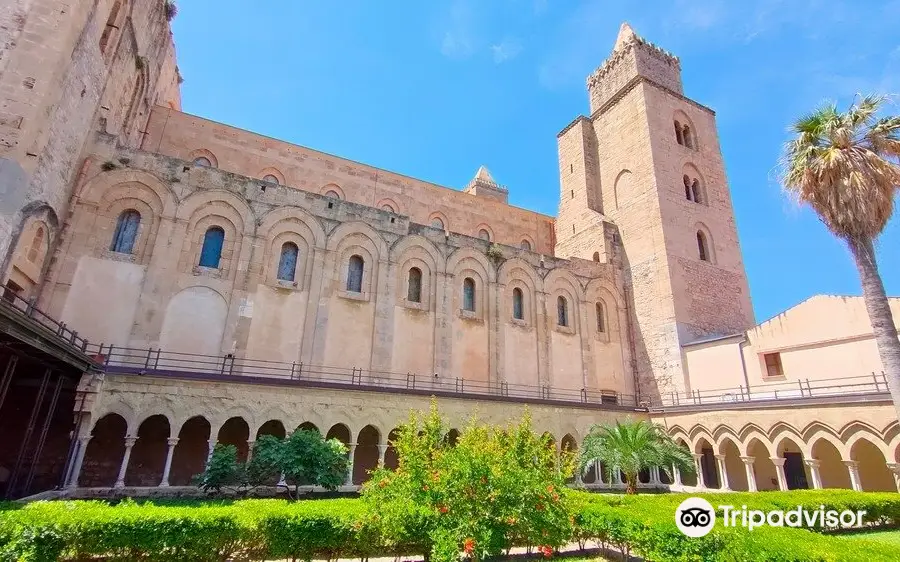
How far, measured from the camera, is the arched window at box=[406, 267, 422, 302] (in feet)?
73.4

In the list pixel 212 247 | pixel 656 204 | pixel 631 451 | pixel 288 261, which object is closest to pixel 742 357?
pixel 631 451

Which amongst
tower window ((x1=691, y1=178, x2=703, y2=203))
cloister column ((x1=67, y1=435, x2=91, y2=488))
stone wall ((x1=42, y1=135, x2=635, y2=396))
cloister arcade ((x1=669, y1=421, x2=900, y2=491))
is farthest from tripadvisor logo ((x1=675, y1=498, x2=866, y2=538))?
tower window ((x1=691, y1=178, x2=703, y2=203))

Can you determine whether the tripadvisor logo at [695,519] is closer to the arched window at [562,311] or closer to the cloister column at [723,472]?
the cloister column at [723,472]

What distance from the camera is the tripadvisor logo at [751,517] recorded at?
7.70 meters

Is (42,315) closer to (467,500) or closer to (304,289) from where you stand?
(304,289)

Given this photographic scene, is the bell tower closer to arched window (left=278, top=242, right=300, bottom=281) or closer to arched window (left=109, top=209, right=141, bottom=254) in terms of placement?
arched window (left=278, top=242, right=300, bottom=281)

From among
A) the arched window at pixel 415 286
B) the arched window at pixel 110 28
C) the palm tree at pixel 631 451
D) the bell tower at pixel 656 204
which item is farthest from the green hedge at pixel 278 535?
the arched window at pixel 110 28

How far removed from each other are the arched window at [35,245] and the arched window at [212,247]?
4802mm

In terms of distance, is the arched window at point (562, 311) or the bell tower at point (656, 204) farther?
the arched window at point (562, 311)

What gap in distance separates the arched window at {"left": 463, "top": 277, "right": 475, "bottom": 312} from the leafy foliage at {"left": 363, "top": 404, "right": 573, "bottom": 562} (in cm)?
1502

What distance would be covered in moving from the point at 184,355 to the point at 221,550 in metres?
11.2

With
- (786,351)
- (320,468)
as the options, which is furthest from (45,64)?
(786,351)

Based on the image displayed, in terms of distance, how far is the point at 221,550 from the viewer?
7.93 metres

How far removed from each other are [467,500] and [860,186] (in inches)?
507
